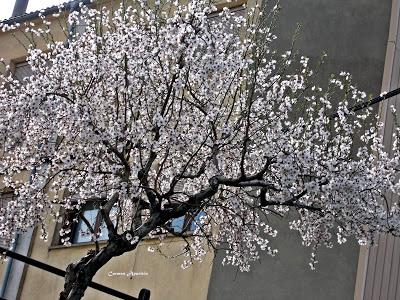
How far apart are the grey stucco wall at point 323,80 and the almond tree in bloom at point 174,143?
254 centimetres

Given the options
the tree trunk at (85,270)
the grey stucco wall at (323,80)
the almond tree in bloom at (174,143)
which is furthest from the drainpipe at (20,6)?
the tree trunk at (85,270)

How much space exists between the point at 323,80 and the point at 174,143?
621cm

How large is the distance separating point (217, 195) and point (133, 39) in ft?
Answer: 7.21

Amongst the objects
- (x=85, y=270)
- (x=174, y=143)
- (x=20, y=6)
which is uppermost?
(x=20, y=6)

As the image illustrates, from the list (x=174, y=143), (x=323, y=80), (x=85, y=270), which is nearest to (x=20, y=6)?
(x=323, y=80)

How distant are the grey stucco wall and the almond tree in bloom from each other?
100 inches

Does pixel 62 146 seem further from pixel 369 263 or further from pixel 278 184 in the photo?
pixel 369 263

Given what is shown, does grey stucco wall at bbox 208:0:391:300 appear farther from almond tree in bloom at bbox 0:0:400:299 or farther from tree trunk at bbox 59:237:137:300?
tree trunk at bbox 59:237:137:300

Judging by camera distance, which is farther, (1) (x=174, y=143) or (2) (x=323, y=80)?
(2) (x=323, y=80)

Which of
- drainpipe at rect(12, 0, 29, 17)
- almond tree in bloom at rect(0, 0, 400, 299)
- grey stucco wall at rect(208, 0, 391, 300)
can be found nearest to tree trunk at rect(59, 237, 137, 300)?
almond tree in bloom at rect(0, 0, 400, 299)

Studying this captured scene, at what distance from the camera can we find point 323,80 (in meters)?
13.8

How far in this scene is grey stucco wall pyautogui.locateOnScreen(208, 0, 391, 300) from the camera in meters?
12.4

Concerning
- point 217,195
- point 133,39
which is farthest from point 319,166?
point 133,39

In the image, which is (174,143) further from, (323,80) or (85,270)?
(323,80)
